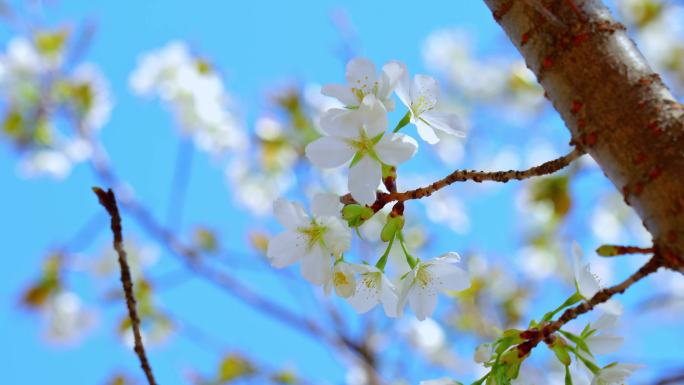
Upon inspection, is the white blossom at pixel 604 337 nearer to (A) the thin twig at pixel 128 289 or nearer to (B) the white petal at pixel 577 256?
(B) the white petal at pixel 577 256

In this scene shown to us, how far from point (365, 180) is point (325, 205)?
56 mm

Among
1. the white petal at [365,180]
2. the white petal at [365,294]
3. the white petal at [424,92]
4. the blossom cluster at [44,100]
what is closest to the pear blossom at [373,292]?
the white petal at [365,294]

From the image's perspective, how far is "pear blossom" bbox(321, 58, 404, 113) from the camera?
829mm

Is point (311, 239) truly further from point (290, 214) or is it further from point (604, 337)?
point (604, 337)

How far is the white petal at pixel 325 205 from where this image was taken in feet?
2.67

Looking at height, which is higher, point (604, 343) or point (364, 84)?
point (364, 84)

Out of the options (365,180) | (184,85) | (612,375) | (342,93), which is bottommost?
(612,375)

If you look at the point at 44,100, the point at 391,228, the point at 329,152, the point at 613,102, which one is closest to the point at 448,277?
the point at 391,228

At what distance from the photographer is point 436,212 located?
395 centimetres

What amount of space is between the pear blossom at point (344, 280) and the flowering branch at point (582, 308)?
194 mm

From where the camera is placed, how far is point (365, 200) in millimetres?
784

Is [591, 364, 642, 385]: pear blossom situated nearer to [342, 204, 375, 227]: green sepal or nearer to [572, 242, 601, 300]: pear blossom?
[572, 242, 601, 300]: pear blossom

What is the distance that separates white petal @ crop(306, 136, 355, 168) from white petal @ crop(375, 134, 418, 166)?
4cm

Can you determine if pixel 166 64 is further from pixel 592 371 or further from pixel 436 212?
pixel 592 371
